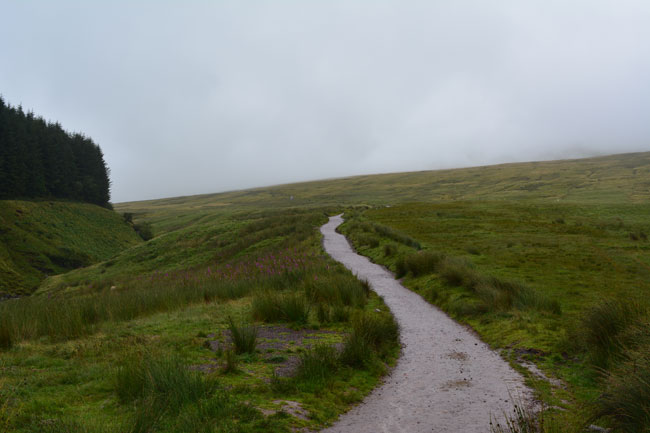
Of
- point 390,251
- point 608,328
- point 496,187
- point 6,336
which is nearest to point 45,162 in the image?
point 390,251

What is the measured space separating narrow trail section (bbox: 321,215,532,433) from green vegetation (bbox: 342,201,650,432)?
1.93 ft

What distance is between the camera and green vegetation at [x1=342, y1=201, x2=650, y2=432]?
540 cm

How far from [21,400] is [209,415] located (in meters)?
2.80

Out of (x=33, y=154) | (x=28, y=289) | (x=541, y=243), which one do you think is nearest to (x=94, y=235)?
(x=33, y=154)

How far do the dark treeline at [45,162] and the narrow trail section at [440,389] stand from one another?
73.7 metres

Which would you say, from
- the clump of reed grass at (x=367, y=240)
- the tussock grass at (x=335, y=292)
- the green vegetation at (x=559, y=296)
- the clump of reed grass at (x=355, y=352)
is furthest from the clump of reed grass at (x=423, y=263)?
the clump of reed grass at (x=355, y=352)

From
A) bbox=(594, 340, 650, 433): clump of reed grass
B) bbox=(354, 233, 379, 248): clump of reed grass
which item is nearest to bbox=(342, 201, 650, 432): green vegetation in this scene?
bbox=(594, 340, 650, 433): clump of reed grass

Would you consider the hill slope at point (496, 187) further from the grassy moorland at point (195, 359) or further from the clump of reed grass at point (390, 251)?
the grassy moorland at point (195, 359)

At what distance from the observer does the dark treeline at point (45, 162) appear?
62531mm

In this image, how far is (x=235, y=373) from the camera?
684 cm

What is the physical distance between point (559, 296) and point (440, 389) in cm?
923

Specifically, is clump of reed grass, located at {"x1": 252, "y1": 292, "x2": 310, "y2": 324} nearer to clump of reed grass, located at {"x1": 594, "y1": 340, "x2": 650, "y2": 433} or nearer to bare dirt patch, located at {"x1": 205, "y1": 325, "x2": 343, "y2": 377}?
bare dirt patch, located at {"x1": 205, "y1": 325, "x2": 343, "y2": 377}

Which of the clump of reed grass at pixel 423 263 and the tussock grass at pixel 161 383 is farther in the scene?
the clump of reed grass at pixel 423 263

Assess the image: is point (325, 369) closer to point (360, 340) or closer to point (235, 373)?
point (360, 340)
